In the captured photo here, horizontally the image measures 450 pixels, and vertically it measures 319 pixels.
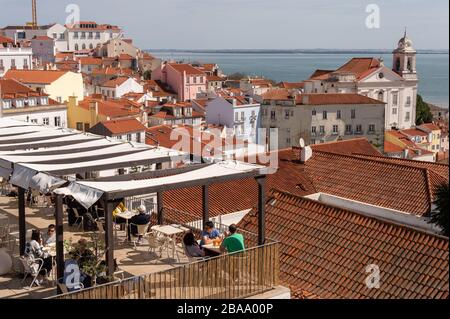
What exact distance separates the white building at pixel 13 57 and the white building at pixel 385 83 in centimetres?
4208

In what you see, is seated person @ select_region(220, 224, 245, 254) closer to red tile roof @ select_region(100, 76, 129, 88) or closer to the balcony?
the balcony

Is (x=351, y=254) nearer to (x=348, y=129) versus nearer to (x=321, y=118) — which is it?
(x=321, y=118)

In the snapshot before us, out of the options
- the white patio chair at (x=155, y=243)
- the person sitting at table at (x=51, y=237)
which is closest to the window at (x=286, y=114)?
the white patio chair at (x=155, y=243)

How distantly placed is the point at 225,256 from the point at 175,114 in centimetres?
6739

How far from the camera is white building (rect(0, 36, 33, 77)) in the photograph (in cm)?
8171

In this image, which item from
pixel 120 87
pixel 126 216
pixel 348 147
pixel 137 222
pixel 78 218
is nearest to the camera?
pixel 137 222

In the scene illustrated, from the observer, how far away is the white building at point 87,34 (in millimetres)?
151750

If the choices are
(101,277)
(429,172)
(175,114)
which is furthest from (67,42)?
(101,277)

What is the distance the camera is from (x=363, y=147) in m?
31.0

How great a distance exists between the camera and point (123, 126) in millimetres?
55438

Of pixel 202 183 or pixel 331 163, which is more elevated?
pixel 202 183

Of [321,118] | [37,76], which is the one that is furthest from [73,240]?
[321,118]

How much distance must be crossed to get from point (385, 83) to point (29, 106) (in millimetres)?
59539
